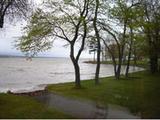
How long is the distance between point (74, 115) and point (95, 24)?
48.5ft

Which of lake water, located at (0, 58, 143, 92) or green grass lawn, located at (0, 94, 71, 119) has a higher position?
green grass lawn, located at (0, 94, 71, 119)

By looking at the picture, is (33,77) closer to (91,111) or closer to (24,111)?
→ (24,111)

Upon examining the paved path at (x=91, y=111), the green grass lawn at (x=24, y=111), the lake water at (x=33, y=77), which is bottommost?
the lake water at (x=33, y=77)

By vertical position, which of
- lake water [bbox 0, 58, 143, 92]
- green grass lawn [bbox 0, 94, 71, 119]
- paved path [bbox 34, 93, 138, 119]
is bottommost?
lake water [bbox 0, 58, 143, 92]

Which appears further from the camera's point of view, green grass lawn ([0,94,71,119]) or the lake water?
the lake water

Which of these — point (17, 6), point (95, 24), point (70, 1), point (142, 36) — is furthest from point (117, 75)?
point (17, 6)

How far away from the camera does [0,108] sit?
15.1 meters

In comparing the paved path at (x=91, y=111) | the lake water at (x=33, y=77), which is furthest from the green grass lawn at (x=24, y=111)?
the lake water at (x=33, y=77)

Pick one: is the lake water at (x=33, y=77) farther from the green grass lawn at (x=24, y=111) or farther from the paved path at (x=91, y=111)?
the paved path at (x=91, y=111)

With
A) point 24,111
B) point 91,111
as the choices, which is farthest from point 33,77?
point 91,111

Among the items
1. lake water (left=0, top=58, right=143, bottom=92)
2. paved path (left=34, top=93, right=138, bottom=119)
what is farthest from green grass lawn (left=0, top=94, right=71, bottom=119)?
lake water (left=0, top=58, right=143, bottom=92)

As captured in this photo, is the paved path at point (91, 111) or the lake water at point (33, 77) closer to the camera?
the paved path at point (91, 111)

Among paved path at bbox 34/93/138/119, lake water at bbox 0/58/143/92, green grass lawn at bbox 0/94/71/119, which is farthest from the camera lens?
lake water at bbox 0/58/143/92

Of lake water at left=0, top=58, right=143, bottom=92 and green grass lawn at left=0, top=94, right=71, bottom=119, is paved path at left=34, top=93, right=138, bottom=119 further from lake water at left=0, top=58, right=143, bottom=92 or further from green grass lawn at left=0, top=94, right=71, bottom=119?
lake water at left=0, top=58, right=143, bottom=92
